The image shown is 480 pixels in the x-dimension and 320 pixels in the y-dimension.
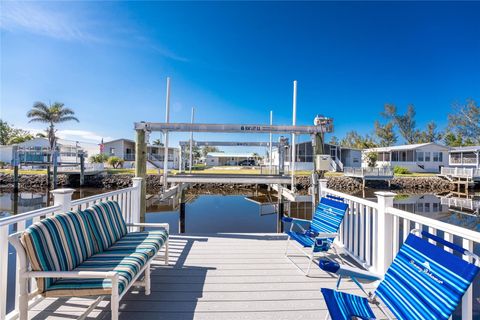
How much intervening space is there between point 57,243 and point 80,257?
30 centimetres

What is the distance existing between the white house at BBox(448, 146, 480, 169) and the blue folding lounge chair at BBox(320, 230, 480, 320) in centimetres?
3047

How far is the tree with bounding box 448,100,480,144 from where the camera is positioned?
35750mm

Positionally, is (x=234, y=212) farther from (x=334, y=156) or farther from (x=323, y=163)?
(x=334, y=156)

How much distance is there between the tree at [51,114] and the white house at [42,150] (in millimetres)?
1757

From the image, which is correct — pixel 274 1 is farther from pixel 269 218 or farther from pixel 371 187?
pixel 371 187

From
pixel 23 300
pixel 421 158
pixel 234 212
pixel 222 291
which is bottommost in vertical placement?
pixel 234 212

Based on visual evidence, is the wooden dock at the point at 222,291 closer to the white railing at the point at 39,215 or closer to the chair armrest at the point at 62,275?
the white railing at the point at 39,215

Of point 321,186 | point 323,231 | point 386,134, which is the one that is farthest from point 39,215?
point 386,134

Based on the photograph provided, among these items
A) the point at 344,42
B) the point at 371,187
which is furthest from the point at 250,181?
the point at 371,187

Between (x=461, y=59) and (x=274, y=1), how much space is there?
2171cm

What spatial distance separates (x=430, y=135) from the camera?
42.0 m

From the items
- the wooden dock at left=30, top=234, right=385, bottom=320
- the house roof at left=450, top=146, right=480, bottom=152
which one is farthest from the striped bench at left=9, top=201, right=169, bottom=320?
the house roof at left=450, top=146, right=480, bottom=152

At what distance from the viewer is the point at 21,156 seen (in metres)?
20.3

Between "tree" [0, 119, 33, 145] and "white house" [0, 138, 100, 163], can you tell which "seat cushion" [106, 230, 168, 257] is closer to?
"white house" [0, 138, 100, 163]
